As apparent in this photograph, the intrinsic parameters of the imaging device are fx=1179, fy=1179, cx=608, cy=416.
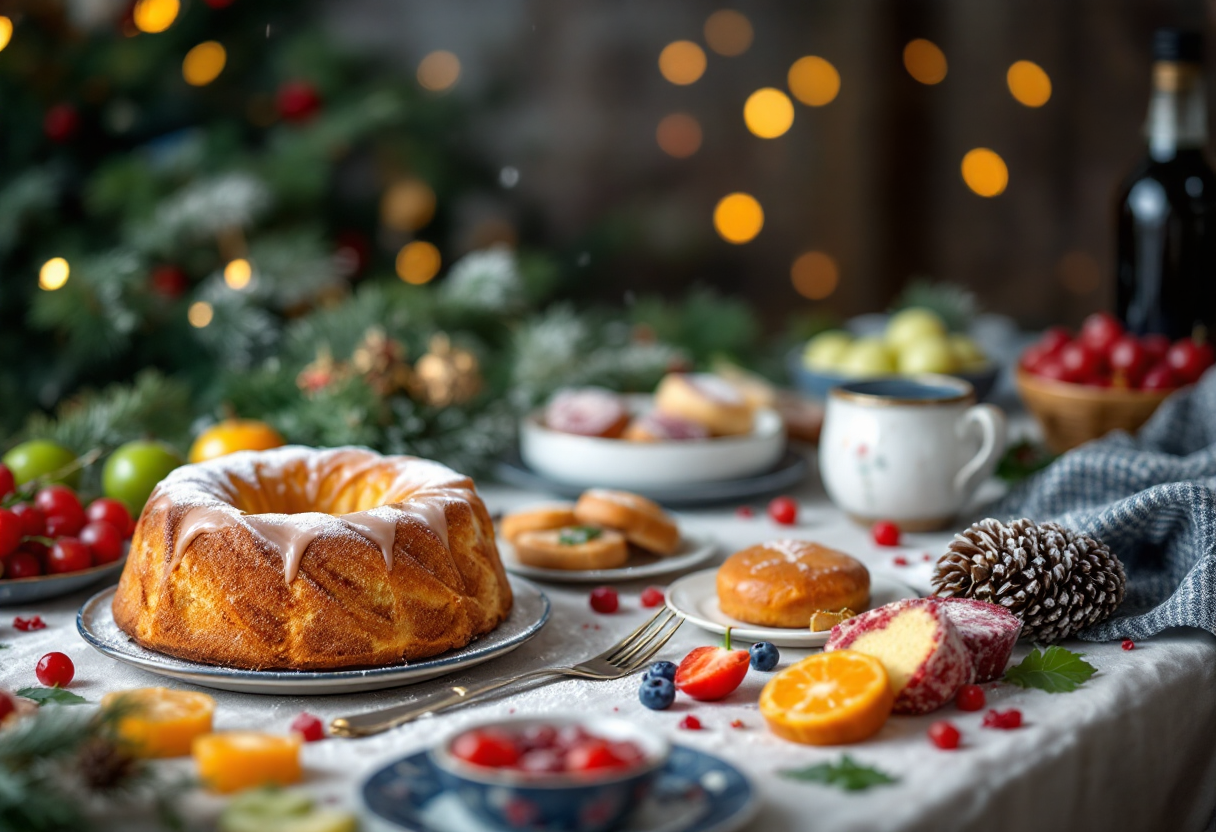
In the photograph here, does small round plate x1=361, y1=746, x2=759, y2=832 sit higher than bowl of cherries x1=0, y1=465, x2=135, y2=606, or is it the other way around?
bowl of cherries x1=0, y1=465, x2=135, y2=606

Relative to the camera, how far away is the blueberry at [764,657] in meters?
1.10

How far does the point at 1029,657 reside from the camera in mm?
1093

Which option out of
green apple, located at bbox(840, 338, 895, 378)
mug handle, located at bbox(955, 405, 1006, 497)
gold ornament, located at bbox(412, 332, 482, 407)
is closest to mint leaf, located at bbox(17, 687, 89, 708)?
gold ornament, located at bbox(412, 332, 482, 407)

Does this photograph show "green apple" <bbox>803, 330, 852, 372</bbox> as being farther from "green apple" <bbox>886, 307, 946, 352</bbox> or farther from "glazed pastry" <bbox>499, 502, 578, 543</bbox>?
"glazed pastry" <bbox>499, 502, 578, 543</bbox>

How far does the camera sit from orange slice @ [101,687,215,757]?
88cm

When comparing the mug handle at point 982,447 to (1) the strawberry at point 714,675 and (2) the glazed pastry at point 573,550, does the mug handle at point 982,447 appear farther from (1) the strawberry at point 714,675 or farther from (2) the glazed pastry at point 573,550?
(1) the strawberry at point 714,675

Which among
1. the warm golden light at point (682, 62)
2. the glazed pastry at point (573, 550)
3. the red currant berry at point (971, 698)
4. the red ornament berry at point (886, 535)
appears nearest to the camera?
the red currant berry at point (971, 698)

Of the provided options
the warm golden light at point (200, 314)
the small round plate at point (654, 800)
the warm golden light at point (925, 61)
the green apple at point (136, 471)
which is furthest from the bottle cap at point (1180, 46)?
the warm golden light at point (925, 61)

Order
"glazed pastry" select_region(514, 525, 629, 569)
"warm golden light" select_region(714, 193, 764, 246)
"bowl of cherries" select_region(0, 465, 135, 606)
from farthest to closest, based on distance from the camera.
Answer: "warm golden light" select_region(714, 193, 764, 246) < "glazed pastry" select_region(514, 525, 629, 569) < "bowl of cherries" select_region(0, 465, 135, 606)

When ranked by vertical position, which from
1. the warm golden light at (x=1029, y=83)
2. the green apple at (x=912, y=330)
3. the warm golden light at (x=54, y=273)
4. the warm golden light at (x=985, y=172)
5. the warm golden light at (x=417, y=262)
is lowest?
the green apple at (x=912, y=330)

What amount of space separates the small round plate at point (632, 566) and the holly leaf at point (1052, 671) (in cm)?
44

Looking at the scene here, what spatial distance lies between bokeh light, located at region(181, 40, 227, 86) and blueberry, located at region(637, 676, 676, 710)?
2012mm

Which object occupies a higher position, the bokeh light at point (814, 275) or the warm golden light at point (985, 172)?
the warm golden light at point (985, 172)

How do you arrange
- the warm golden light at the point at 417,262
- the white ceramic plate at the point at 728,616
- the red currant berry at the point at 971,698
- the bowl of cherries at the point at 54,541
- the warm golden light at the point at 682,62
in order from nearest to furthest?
1. the red currant berry at the point at 971,698
2. the white ceramic plate at the point at 728,616
3. the bowl of cherries at the point at 54,541
4. the warm golden light at the point at 417,262
5. the warm golden light at the point at 682,62
